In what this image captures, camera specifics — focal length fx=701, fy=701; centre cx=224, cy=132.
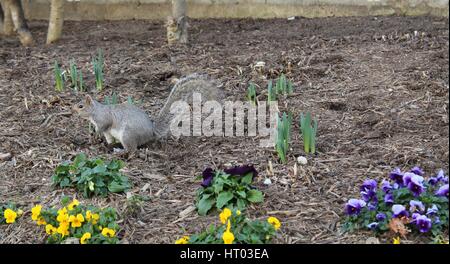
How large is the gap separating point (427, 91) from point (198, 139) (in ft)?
5.88

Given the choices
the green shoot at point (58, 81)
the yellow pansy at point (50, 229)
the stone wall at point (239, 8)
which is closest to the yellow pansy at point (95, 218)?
the yellow pansy at point (50, 229)

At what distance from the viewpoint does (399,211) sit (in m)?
3.36

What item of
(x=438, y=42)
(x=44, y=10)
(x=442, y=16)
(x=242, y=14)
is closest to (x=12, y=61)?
(x=44, y=10)

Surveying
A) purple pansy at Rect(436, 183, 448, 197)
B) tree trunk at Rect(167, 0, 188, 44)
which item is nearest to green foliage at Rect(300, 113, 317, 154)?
purple pansy at Rect(436, 183, 448, 197)

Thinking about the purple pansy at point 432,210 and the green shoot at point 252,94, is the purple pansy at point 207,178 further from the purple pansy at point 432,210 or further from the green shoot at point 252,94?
the green shoot at point 252,94

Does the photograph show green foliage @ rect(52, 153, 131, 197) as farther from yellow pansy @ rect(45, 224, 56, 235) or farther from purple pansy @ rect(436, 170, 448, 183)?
purple pansy @ rect(436, 170, 448, 183)

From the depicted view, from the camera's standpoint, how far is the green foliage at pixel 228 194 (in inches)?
149

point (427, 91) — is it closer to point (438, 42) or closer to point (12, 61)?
point (438, 42)

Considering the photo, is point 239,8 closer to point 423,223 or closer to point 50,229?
point 50,229

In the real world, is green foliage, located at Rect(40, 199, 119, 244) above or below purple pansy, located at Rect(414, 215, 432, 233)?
below

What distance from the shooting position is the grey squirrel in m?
4.81

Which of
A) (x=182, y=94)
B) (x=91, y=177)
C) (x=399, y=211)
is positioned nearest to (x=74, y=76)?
(x=182, y=94)

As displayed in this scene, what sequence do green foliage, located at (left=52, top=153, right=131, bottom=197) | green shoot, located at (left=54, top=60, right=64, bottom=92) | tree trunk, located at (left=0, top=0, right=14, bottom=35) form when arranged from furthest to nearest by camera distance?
tree trunk, located at (left=0, top=0, right=14, bottom=35), green shoot, located at (left=54, top=60, right=64, bottom=92), green foliage, located at (left=52, top=153, right=131, bottom=197)

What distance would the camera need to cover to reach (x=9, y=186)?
4398 mm
